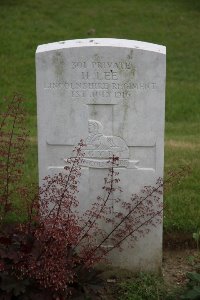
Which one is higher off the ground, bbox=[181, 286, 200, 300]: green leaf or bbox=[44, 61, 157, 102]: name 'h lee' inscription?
bbox=[44, 61, 157, 102]: name 'h lee' inscription

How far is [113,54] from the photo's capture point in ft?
14.1

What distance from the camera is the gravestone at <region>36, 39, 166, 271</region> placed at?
169 inches

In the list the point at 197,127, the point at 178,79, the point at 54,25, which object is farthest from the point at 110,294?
the point at 54,25

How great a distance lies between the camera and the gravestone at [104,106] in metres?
4.30

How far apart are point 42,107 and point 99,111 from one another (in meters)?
0.40

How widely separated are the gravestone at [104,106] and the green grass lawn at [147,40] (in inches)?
37.7

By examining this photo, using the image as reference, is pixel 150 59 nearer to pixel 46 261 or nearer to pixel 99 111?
pixel 99 111

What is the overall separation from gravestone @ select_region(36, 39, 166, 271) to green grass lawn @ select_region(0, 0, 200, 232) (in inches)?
37.7

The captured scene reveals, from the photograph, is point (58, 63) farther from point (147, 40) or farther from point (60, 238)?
point (147, 40)

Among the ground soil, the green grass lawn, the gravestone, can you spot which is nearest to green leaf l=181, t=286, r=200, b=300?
the ground soil

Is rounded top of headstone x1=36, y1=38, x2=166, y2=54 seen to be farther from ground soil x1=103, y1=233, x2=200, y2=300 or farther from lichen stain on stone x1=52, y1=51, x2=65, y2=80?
ground soil x1=103, y1=233, x2=200, y2=300

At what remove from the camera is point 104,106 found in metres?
4.38

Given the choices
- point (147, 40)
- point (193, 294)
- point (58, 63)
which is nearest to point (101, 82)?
point (58, 63)

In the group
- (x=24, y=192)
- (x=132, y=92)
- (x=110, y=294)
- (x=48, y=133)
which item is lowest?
(x=110, y=294)
